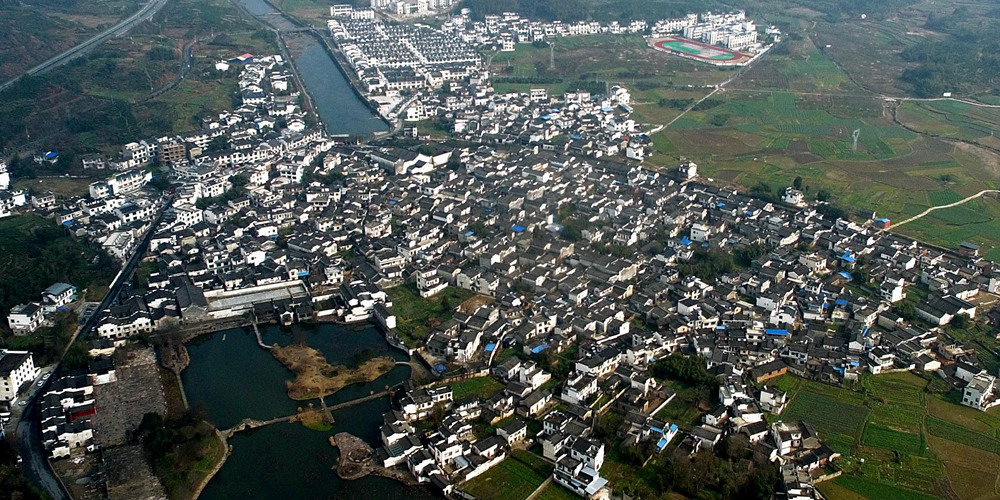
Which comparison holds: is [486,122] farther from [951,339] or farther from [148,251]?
[951,339]

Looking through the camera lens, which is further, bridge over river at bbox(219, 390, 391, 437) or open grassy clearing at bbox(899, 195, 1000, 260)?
open grassy clearing at bbox(899, 195, 1000, 260)

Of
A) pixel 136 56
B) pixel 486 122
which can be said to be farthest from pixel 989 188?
pixel 136 56

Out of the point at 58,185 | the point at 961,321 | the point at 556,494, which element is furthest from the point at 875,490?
the point at 58,185

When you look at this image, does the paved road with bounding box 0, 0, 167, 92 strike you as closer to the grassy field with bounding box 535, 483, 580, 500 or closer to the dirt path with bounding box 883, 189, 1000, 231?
the grassy field with bounding box 535, 483, 580, 500

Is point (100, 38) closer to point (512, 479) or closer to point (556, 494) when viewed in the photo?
point (512, 479)

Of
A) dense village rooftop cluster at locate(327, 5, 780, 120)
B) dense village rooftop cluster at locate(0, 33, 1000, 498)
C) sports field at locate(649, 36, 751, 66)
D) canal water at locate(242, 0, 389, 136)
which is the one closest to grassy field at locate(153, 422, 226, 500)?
dense village rooftop cluster at locate(0, 33, 1000, 498)

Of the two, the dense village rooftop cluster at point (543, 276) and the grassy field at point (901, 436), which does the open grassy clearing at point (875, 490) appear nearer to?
the grassy field at point (901, 436)

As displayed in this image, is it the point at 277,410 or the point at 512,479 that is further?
the point at 277,410
